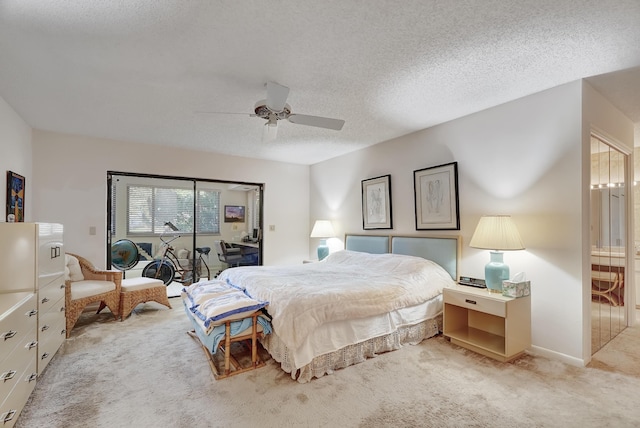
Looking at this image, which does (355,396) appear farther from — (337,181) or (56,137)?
(56,137)

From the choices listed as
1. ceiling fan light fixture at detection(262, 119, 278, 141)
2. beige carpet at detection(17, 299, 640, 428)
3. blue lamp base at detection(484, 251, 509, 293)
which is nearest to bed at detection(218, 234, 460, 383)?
beige carpet at detection(17, 299, 640, 428)

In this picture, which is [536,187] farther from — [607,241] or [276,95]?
[276,95]

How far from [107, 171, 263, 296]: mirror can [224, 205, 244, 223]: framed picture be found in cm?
2

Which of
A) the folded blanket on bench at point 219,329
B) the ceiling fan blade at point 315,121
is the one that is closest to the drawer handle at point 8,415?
the folded blanket on bench at point 219,329

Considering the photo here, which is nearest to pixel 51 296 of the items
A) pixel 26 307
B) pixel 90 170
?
pixel 26 307

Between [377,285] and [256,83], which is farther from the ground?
[256,83]

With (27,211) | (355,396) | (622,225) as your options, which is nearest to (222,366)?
(355,396)

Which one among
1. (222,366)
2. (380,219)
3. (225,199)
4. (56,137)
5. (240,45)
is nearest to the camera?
(240,45)

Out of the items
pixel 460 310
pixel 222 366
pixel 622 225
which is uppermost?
pixel 622 225

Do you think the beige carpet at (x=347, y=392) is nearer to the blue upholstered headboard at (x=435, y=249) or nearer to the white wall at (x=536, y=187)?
the white wall at (x=536, y=187)

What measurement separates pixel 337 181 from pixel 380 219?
1.35m

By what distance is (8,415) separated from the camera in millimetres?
1680

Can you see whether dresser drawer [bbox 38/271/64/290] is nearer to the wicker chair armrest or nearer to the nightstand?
the wicker chair armrest

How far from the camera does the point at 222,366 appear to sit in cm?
260
